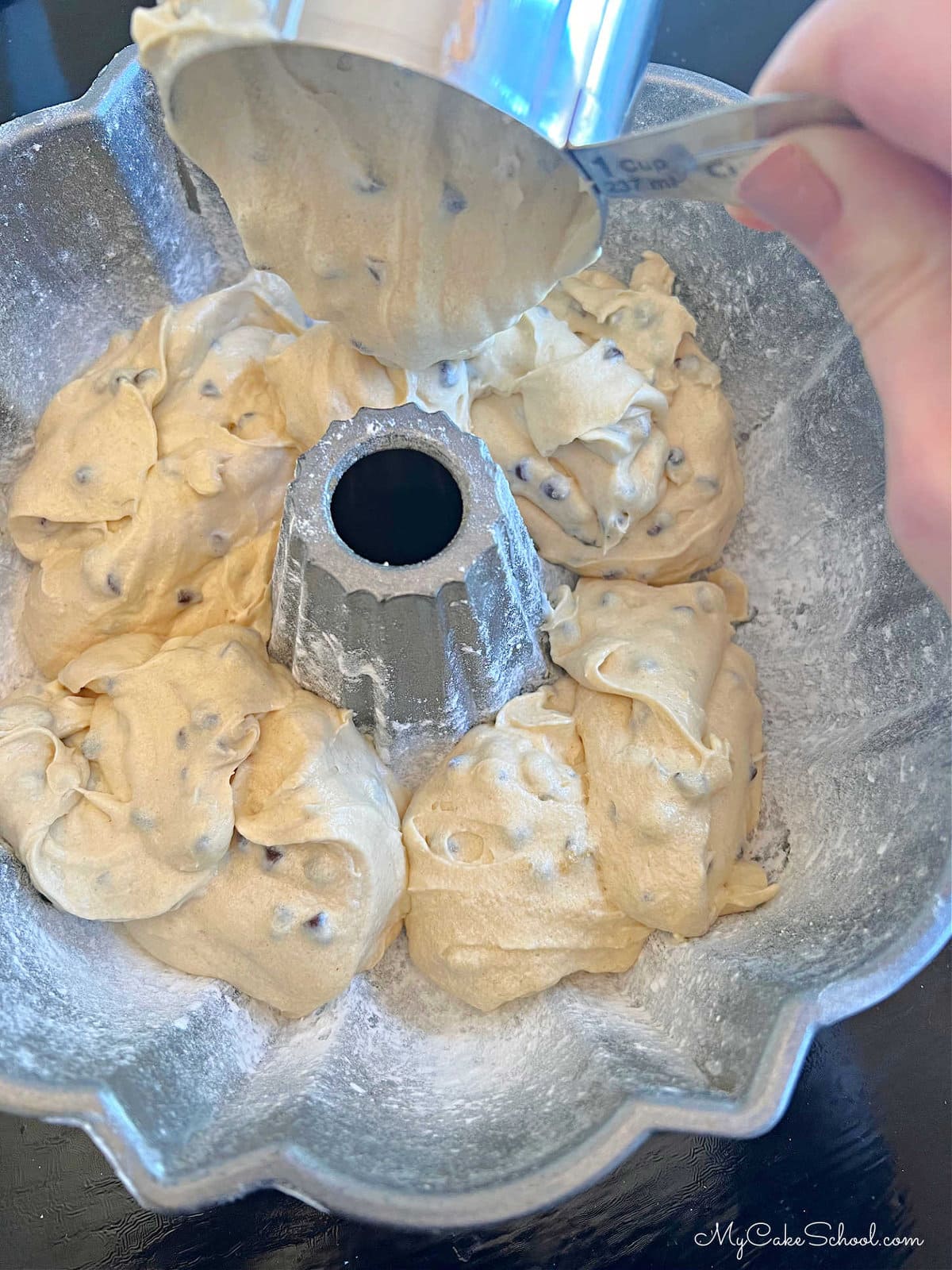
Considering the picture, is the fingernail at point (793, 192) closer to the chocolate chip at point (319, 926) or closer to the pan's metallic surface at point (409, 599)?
the pan's metallic surface at point (409, 599)

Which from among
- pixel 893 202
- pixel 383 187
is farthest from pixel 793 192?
pixel 383 187

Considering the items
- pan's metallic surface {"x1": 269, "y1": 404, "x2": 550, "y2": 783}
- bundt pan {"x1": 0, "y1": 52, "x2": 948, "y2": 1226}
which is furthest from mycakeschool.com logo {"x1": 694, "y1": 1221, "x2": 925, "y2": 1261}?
pan's metallic surface {"x1": 269, "y1": 404, "x2": 550, "y2": 783}

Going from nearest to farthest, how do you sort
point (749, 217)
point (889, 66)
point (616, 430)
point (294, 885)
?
point (889, 66) < point (749, 217) < point (294, 885) < point (616, 430)

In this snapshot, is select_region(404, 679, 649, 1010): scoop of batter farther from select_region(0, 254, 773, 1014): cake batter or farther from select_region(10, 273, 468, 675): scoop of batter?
select_region(10, 273, 468, 675): scoop of batter

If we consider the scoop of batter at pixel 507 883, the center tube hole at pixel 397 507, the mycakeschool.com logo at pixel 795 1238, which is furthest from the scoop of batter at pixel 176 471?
the mycakeschool.com logo at pixel 795 1238

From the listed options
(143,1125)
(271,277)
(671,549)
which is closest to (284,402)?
(271,277)

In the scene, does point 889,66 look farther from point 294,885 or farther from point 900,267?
point 294,885
